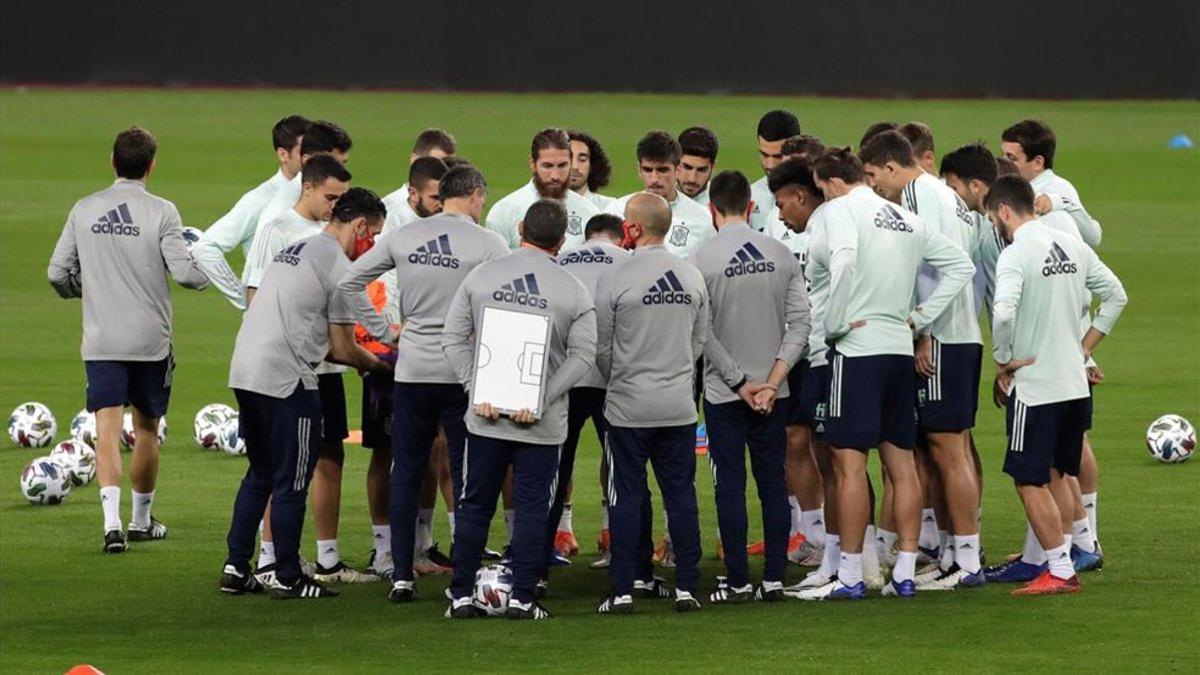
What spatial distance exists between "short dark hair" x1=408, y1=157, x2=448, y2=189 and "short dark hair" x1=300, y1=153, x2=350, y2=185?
40 centimetres

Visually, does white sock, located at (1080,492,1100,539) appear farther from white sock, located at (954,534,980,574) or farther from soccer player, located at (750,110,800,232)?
soccer player, located at (750,110,800,232)

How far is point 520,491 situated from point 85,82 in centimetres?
3664

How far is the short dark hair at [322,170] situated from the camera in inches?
398

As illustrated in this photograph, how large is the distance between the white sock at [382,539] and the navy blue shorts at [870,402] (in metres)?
2.42

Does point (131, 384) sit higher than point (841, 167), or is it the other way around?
point (841, 167)

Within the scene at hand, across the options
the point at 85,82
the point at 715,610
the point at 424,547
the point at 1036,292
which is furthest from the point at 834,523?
the point at 85,82

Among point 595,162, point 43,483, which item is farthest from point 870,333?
point 43,483

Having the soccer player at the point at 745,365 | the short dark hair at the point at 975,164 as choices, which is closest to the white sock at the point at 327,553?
the soccer player at the point at 745,365

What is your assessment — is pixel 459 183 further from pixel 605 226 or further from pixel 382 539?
pixel 382 539

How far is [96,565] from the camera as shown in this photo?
11.0 meters

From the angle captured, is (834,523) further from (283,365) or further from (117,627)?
(117,627)

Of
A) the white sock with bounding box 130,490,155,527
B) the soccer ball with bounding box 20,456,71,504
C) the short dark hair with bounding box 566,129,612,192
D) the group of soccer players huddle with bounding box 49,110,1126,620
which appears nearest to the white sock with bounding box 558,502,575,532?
the group of soccer players huddle with bounding box 49,110,1126,620

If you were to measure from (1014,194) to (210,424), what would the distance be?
670 cm

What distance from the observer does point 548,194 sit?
1068 centimetres
